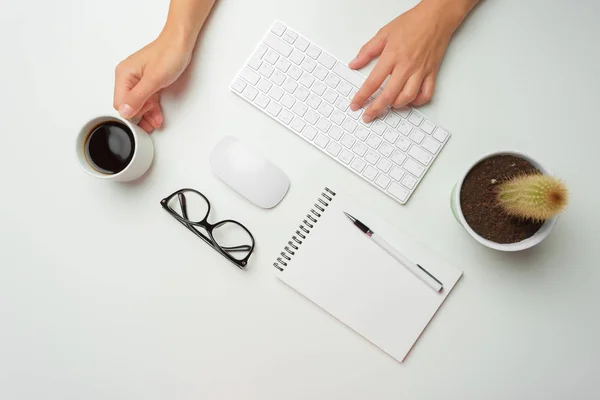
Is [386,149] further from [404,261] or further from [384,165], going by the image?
[404,261]

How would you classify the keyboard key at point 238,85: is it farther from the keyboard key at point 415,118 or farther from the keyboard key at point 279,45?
the keyboard key at point 415,118

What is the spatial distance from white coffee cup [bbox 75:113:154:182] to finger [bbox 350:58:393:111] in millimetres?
351

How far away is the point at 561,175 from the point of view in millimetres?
732

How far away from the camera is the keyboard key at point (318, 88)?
743 mm

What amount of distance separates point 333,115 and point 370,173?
0.38ft

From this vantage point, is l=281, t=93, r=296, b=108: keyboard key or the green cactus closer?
the green cactus

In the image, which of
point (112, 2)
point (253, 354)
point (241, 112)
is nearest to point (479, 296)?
point (253, 354)

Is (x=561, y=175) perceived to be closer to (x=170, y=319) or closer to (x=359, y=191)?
(x=359, y=191)

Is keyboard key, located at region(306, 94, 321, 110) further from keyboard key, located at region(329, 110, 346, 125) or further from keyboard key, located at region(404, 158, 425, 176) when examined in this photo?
keyboard key, located at region(404, 158, 425, 176)

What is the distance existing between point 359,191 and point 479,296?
0.27m

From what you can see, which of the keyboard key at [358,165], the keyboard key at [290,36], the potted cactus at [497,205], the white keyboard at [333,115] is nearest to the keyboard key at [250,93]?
the white keyboard at [333,115]

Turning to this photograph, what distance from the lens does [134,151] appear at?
0.69 meters

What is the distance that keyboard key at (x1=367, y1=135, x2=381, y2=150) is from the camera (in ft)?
2.40

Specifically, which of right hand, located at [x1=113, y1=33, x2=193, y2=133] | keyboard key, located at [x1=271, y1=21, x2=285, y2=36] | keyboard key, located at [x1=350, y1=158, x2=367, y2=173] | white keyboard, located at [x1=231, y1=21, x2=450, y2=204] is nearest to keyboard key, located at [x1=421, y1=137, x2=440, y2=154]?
white keyboard, located at [x1=231, y1=21, x2=450, y2=204]
